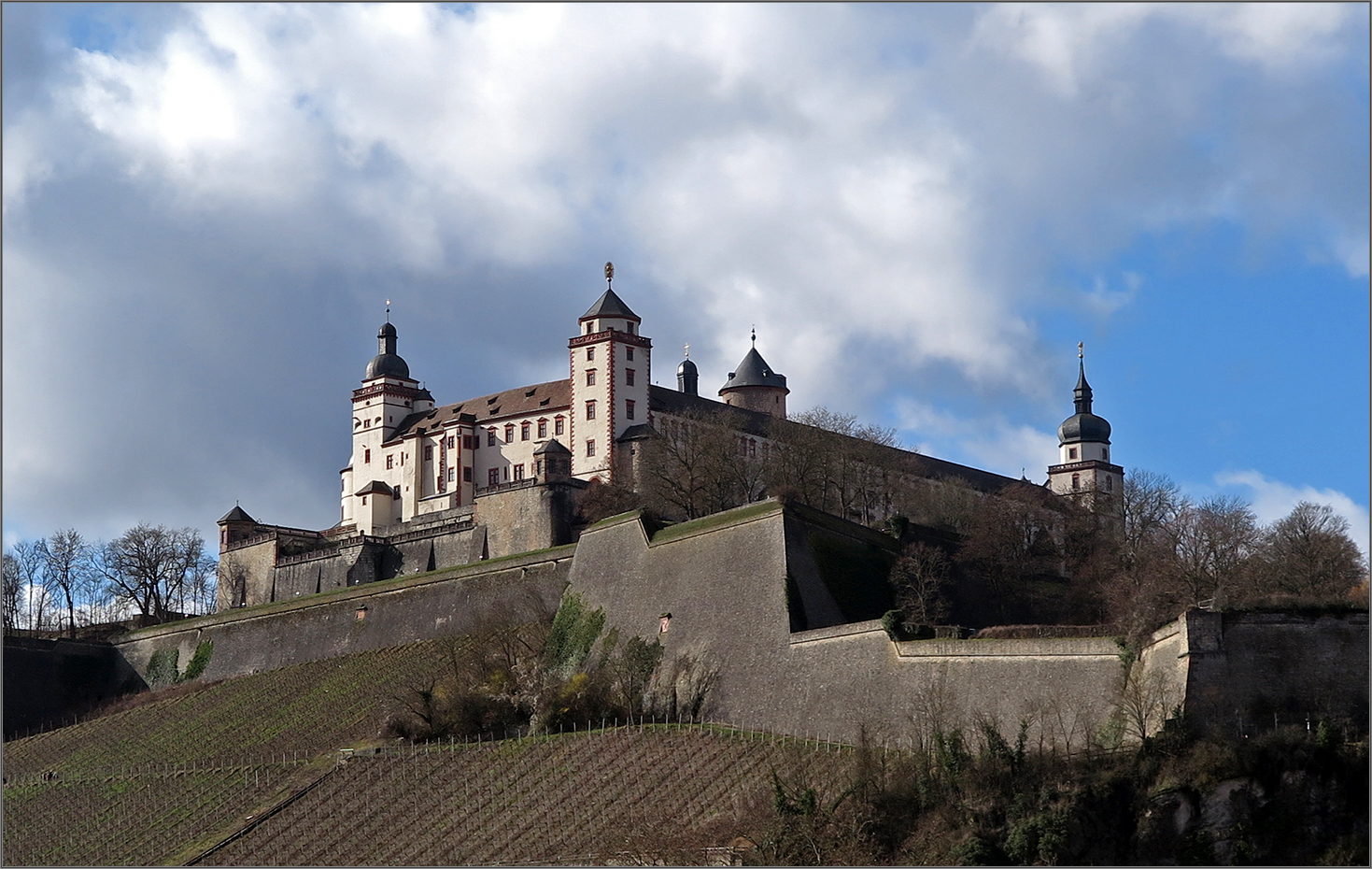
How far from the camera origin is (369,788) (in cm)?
5350

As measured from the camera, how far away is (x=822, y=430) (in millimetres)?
78375

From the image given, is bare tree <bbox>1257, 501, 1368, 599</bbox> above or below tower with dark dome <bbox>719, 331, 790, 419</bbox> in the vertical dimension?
below

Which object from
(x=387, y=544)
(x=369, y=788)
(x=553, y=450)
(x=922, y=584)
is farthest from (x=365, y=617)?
(x=922, y=584)

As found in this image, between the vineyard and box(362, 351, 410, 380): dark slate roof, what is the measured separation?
30.4 metres

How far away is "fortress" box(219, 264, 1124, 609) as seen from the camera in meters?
78.5

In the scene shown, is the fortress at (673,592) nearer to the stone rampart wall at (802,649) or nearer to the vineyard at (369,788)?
the stone rampart wall at (802,649)

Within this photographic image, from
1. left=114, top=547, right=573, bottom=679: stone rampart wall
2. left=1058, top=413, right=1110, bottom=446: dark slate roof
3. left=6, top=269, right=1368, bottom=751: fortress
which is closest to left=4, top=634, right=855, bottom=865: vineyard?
left=114, top=547, right=573, bottom=679: stone rampart wall

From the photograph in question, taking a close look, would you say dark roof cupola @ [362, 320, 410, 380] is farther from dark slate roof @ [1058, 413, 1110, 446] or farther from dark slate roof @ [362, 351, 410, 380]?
dark slate roof @ [1058, 413, 1110, 446]

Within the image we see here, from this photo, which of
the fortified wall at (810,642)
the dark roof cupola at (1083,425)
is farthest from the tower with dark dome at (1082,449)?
the fortified wall at (810,642)

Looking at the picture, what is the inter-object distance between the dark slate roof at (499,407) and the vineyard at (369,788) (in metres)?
21.6

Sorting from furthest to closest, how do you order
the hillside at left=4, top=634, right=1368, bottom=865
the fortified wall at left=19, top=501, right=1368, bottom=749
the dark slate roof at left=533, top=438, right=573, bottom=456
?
the dark slate roof at left=533, top=438, right=573, bottom=456, the fortified wall at left=19, top=501, right=1368, bottom=749, the hillside at left=4, top=634, right=1368, bottom=865

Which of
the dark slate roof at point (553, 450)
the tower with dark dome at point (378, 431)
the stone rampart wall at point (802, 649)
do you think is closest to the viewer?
the stone rampart wall at point (802, 649)

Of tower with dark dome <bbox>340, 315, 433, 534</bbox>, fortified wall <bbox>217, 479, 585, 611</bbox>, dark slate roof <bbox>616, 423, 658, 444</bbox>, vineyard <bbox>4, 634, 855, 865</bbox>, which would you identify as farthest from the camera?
tower with dark dome <bbox>340, 315, 433, 534</bbox>

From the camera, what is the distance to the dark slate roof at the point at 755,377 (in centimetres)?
9900
